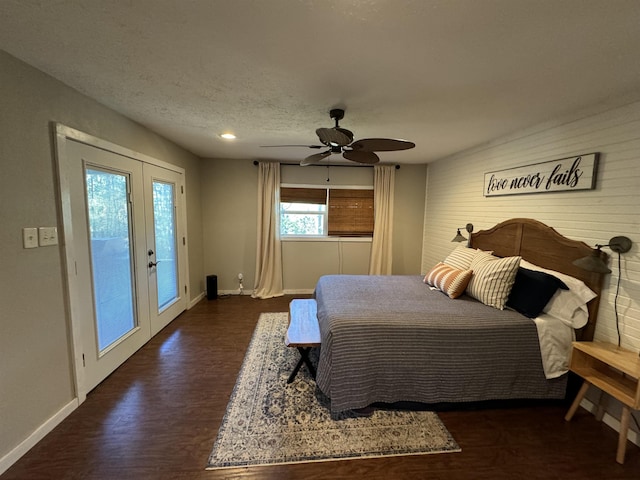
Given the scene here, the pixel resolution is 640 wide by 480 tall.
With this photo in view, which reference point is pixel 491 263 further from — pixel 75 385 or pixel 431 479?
pixel 75 385

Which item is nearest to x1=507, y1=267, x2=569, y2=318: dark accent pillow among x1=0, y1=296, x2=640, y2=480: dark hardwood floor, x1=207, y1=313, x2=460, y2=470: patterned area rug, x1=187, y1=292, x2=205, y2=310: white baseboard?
x1=0, y1=296, x2=640, y2=480: dark hardwood floor

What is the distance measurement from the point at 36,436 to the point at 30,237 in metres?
1.26

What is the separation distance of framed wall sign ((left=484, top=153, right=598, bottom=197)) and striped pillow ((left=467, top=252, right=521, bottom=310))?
734 mm

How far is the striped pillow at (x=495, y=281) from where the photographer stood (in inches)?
89.6

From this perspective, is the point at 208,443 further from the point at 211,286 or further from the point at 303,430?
the point at 211,286

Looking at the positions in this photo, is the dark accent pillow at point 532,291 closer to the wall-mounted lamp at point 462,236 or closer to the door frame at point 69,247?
the wall-mounted lamp at point 462,236

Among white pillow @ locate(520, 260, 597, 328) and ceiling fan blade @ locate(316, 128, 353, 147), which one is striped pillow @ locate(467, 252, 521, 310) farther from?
ceiling fan blade @ locate(316, 128, 353, 147)

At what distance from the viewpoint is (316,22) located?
1.21 metres

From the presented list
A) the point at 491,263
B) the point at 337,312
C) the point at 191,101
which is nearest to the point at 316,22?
the point at 191,101

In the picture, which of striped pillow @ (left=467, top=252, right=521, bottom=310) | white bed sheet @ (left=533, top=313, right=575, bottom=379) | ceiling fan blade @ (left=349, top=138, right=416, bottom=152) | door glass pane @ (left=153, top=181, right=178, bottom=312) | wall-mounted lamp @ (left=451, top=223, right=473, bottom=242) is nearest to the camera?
white bed sheet @ (left=533, top=313, right=575, bottom=379)

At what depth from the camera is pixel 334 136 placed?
6.74 feet

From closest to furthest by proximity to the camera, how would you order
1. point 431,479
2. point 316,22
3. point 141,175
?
1. point 316,22
2. point 431,479
3. point 141,175

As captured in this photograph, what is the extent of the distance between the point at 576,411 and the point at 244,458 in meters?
2.47

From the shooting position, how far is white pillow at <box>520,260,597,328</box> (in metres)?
2.02
